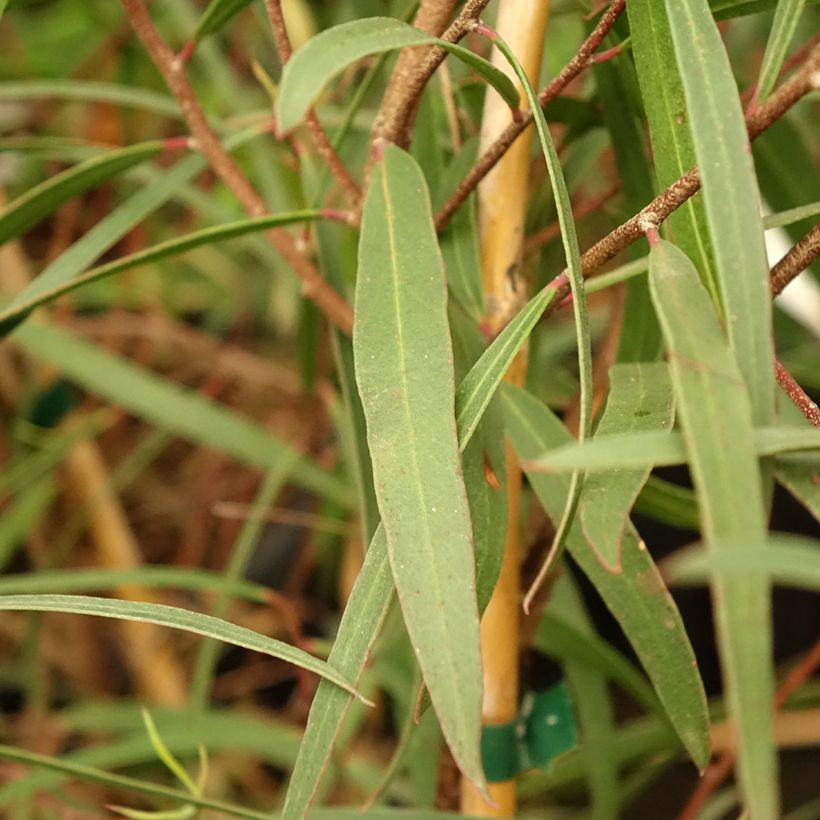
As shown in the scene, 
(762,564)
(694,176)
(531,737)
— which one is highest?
(694,176)

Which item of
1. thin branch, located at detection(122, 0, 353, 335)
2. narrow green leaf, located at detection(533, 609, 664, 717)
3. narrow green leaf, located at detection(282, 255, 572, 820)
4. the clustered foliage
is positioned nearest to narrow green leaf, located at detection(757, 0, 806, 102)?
the clustered foliage

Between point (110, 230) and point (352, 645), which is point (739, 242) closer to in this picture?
point (352, 645)

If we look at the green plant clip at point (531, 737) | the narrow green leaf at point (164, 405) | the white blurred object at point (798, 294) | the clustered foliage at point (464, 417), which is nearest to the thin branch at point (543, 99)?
the clustered foliage at point (464, 417)

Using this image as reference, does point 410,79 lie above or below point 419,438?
above

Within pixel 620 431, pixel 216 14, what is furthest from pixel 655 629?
pixel 216 14

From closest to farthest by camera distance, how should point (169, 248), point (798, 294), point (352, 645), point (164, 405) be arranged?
point (352, 645), point (169, 248), point (164, 405), point (798, 294)

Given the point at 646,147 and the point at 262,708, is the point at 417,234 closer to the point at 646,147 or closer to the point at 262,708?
the point at 646,147

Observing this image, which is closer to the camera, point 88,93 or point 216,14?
point 216,14
